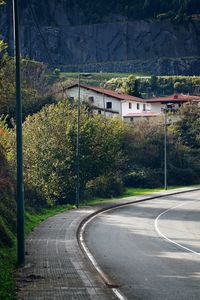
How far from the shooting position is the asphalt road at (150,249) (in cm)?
1385

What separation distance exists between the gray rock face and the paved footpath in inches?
5107

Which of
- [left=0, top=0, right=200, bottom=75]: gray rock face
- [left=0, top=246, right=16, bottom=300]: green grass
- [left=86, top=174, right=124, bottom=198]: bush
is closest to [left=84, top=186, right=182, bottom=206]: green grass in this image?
[left=86, top=174, right=124, bottom=198]: bush

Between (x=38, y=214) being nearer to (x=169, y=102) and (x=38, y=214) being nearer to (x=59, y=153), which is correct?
(x=59, y=153)

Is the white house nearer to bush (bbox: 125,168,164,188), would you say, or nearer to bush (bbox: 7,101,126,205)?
bush (bbox: 125,168,164,188)

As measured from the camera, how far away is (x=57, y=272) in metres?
15.5

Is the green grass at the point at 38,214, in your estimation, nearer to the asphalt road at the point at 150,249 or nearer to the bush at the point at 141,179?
the asphalt road at the point at 150,249

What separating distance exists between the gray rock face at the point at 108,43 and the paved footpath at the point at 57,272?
426 feet

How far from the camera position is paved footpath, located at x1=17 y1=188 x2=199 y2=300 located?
42.3 feet

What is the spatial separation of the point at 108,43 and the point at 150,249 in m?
147

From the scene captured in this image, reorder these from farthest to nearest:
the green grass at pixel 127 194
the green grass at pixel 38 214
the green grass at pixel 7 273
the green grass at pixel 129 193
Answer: the green grass at pixel 129 193, the green grass at pixel 127 194, the green grass at pixel 38 214, the green grass at pixel 7 273

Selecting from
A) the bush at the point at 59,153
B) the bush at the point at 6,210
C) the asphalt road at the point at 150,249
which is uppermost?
the bush at the point at 59,153

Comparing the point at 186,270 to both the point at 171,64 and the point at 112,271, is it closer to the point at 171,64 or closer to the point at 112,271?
the point at 112,271

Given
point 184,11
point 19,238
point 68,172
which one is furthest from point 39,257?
point 184,11

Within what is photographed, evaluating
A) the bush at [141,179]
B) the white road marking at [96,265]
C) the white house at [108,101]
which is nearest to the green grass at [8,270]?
the white road marking at [96,265]
